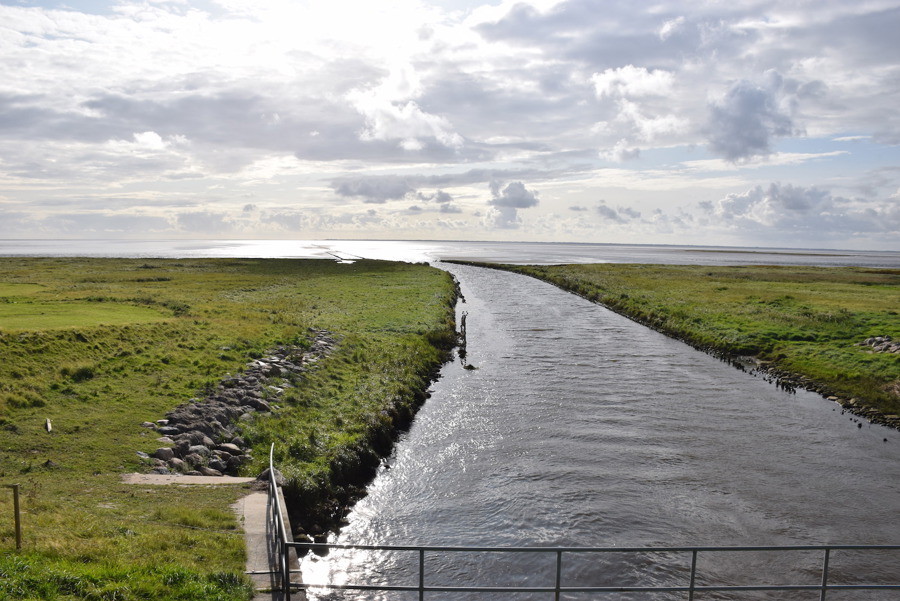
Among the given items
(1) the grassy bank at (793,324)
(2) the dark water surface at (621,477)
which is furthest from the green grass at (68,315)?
(1) the grassy bank at (793,324)

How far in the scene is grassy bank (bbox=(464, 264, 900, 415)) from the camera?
35750mm

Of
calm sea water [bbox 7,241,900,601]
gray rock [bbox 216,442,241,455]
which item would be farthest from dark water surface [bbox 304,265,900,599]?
gray rock [bbox 216,442,241,455]

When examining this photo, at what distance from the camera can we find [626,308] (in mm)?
70562

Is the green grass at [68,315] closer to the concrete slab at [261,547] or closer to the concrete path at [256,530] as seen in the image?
the concrete path at [256,530]

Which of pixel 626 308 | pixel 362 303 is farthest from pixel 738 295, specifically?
pixel 362 303

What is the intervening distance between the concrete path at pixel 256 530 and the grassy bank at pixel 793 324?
1226 inches

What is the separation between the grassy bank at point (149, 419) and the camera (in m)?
11.8

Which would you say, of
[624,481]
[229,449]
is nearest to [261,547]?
[229,449]

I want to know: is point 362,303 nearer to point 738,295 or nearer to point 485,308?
point 485,308

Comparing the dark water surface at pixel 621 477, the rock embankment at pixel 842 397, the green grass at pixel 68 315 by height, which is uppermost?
the green grass at pixel 68 315

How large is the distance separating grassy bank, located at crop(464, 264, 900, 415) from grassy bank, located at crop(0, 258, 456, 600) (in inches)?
931

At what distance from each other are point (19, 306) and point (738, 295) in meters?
75.2

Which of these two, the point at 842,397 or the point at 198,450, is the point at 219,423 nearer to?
the point at 198,450

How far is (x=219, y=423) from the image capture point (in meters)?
22.6
